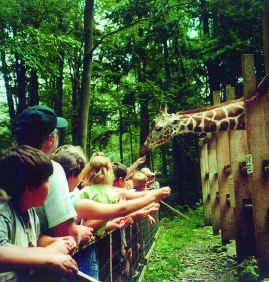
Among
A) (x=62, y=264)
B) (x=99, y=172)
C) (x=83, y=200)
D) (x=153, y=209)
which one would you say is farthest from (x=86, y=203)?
(x=62, y=264)

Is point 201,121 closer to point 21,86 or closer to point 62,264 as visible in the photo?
point 62,264

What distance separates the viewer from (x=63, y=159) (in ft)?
11.6

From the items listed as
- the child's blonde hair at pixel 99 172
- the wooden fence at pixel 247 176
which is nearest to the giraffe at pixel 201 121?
the wooden fence at pixel 247 176

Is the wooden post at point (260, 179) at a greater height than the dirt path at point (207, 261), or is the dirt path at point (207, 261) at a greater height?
the wooden post at point (260, 179)

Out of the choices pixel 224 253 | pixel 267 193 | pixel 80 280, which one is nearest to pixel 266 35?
pixel 267 193

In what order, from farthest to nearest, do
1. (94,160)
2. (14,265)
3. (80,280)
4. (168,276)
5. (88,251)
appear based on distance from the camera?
(168,276) → (94,160) → (88,251) → (80,280) → (14,265)

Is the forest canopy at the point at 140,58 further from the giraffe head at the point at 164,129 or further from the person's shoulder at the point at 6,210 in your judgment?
the person's shoulder at the point at 6,210

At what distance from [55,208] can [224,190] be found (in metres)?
6.25

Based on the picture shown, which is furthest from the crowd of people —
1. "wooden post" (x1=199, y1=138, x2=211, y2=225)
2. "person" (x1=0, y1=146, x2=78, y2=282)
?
"wooden post" (x1=199, y1=138, x2=211, y2=225)

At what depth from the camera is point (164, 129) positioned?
1047cm

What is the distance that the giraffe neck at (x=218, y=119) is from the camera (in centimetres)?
852

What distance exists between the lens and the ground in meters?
6.96

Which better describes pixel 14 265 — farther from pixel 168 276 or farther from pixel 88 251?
pixel 168 276

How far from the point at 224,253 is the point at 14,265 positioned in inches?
296
